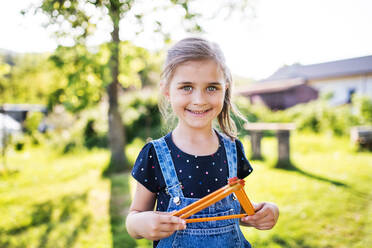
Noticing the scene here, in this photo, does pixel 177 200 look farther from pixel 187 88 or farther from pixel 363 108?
pixel 363 108

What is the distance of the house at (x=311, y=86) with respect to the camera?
2.19 m

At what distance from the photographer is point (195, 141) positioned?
56.3 inches

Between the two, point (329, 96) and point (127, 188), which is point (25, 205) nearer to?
point (127, 188)

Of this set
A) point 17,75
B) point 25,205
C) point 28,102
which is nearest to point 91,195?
point 25,205

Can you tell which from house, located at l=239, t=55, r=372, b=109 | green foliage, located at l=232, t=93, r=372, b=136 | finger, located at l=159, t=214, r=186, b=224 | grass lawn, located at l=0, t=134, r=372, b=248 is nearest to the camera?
finger, located at l=159, t=214, r=186, b=224

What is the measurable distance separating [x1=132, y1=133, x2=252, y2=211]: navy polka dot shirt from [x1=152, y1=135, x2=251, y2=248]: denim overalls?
1.2 inches

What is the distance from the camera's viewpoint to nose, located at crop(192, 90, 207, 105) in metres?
1.28

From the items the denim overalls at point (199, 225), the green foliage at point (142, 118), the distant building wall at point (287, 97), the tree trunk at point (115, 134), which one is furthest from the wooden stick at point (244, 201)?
the green foliage at point (142, 118)

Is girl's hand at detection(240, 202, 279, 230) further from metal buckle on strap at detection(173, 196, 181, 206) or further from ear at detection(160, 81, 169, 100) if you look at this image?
ear at detection(160, 81, 169, 100)

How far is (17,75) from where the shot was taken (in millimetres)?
26359

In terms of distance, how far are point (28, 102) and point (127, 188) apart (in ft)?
117

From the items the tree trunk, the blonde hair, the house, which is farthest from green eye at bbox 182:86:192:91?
the tree trunk

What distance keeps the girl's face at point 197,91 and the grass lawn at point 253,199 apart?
1324 millimetres

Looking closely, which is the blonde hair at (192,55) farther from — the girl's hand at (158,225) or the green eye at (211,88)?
the girl's hand at (158,225)
